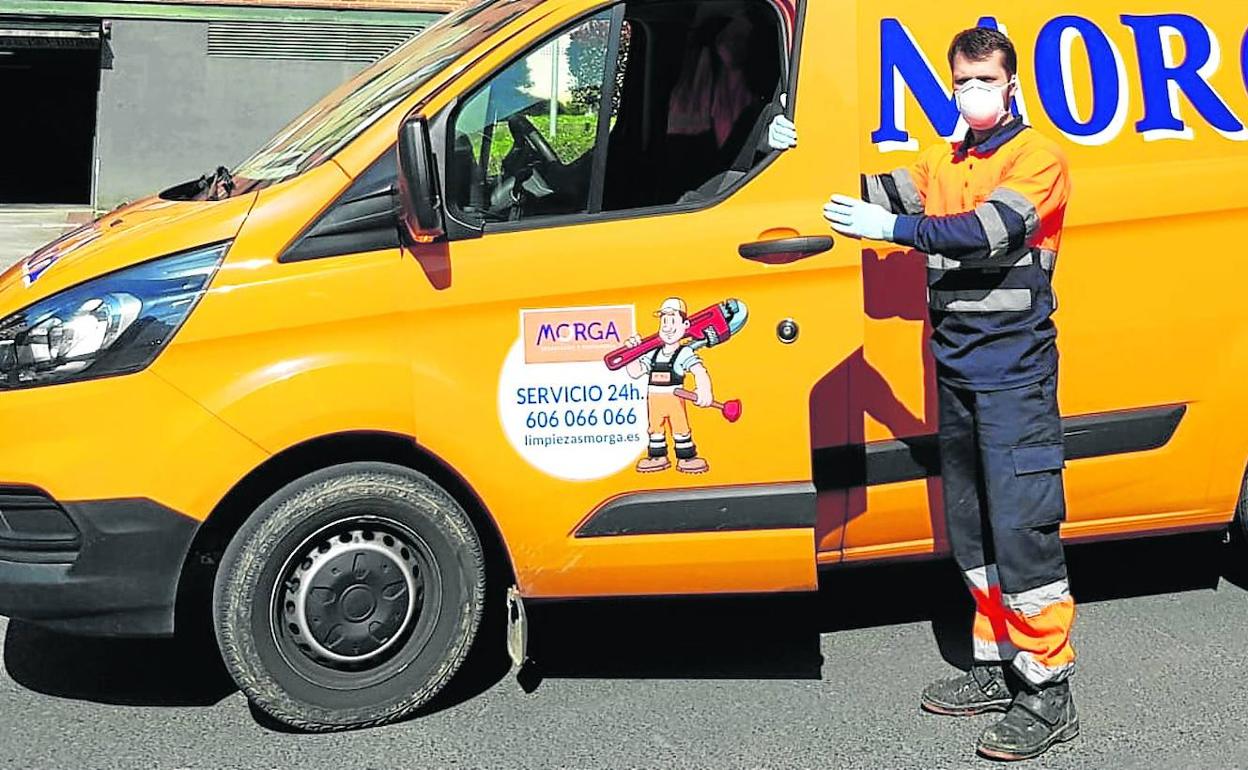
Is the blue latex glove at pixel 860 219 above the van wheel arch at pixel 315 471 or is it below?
above

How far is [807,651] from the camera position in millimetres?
4598

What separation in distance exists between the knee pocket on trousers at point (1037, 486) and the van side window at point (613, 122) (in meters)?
1.07

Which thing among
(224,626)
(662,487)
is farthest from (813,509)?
(224,626)

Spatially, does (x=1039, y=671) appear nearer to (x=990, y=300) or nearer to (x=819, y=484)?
(x=819, y=484)

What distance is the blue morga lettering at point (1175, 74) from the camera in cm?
432

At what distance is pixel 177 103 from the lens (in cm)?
1773

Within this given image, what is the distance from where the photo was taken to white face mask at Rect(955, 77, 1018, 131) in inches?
144

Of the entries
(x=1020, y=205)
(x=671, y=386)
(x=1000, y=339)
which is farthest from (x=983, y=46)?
(x=671, y=386)

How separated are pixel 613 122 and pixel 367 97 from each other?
2.43 feet

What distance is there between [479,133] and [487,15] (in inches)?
25.1

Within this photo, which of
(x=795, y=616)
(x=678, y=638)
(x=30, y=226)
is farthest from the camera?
(x=30, y=226)

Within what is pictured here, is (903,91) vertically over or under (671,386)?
over

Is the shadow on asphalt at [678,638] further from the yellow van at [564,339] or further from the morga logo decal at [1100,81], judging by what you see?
the morga logo decal at [1100,81]

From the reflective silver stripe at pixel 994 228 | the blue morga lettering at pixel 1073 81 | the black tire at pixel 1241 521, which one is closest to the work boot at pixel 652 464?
the reflective silver stripe at pixel 994 228
